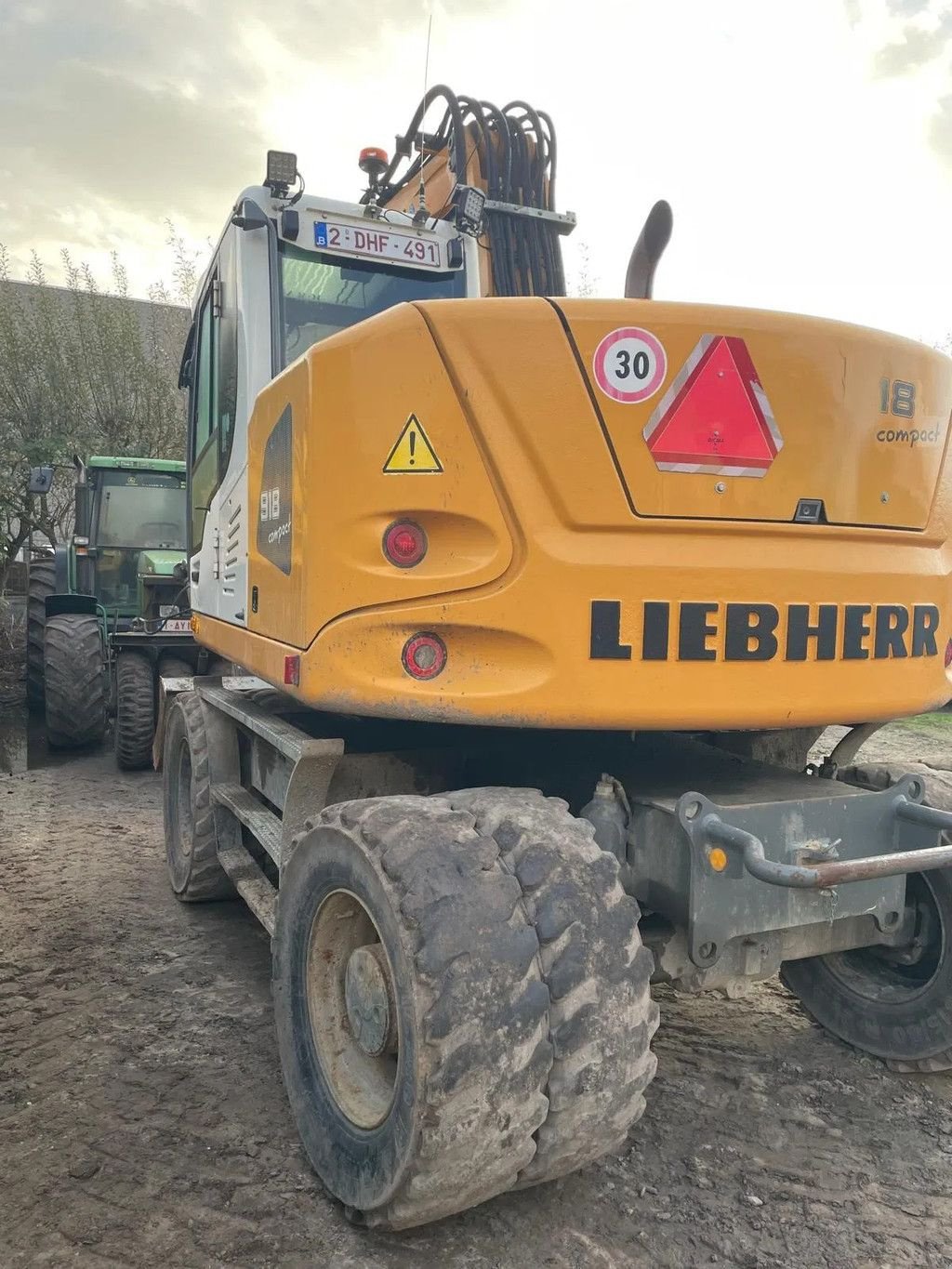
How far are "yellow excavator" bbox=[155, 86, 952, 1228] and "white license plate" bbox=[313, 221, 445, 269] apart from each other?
4.06ft

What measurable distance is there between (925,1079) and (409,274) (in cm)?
359

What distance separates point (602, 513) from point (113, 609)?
8301mm

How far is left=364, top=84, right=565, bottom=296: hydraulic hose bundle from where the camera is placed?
4637mm

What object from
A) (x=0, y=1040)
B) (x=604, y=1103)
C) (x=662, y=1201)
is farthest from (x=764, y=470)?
(x=0, y=1040)

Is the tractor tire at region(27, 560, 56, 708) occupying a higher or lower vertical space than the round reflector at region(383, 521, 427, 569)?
lower

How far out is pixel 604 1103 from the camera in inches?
81.7

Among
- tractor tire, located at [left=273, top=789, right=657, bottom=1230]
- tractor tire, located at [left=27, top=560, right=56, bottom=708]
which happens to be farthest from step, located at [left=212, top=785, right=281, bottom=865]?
tractor tire, located at [left=27, top=560, right=56, bottom=708]

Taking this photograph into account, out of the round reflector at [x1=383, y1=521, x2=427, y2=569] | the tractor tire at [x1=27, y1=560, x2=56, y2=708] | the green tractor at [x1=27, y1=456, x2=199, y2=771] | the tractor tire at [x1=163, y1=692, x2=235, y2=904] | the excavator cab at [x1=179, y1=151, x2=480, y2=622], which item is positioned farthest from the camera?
the tractor tire at [x1=27, y1=560, x2=56, y2=708]

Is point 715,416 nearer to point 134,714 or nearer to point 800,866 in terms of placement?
point 800,866

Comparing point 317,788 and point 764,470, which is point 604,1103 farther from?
point 764,470

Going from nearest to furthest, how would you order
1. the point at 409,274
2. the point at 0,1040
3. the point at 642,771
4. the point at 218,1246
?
the point at 218,1246 → the point at 642,771 → the point at 0,1040 → the point at 409,274

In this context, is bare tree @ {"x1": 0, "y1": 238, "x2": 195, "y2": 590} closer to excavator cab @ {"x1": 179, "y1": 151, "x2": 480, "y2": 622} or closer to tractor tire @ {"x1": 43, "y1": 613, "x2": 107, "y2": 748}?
tractor tire @ {"x1": 43, "y1": 613, "x2": 107, "y2": 748}

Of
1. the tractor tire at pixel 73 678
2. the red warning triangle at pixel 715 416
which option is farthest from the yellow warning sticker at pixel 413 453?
the tractor tire at pixel 73 678

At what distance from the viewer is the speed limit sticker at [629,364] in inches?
89.0
